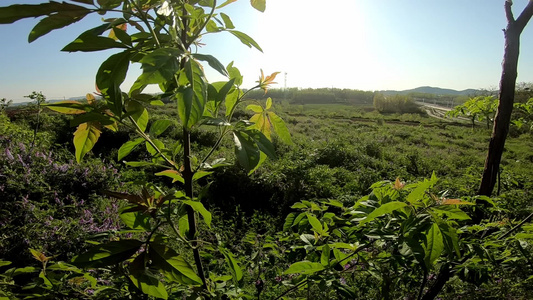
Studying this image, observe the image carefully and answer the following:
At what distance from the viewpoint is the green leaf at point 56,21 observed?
1.68 ft

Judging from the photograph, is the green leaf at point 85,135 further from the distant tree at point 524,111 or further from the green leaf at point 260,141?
the distant tree at point 524,111

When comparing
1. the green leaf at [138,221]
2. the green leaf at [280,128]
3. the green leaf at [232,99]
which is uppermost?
the green leaf at [232,99]

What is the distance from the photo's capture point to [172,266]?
63cm

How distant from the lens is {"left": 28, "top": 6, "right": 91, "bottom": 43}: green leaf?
1.68 feet

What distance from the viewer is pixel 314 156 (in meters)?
8.45

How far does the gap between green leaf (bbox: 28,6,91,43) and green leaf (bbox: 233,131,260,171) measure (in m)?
0.39

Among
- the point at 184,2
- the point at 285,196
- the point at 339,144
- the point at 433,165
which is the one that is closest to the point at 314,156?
the point at 339,144

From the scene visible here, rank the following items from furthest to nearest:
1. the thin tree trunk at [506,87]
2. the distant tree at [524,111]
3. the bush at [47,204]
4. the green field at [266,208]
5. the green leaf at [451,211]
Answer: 1. the bush at [47,204]
2. the distant tree at [524,111]
3. the thin tree trunk at [506,87]
4. the green field at [266,208]
5. the green leaf at [451,211]

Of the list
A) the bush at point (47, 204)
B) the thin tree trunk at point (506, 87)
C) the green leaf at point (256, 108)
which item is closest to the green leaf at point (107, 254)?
the green leaf at point (256, 108)

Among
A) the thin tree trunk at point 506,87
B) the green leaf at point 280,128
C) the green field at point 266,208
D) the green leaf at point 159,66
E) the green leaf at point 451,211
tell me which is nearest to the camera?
the green leaf at point 159,66

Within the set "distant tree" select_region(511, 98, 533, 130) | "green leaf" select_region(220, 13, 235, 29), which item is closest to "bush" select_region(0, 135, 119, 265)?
"green leaf" select_region(220, 13, 235, 29)

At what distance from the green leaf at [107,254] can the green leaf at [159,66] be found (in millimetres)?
381

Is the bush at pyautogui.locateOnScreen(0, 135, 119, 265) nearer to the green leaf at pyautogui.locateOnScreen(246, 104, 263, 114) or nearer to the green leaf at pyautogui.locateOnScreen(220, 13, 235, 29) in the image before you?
the green leaf at pyautogui.locateOnScreen(246, 104, 263, 114)

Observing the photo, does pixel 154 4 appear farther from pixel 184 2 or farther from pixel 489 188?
pixel 489 188
